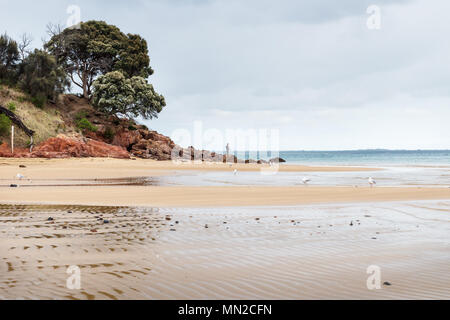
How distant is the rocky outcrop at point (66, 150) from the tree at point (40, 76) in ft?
33.1

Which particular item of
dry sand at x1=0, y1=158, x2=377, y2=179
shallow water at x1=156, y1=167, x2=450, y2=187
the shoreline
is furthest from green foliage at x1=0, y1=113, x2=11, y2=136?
the shoreline

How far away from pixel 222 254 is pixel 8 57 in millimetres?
58027

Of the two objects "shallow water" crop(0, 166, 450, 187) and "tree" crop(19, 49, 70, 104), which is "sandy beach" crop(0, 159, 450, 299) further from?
"tree" crop(19, 49, 70, 104)

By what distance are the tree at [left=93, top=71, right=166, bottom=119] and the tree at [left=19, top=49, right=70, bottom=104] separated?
5512 mm

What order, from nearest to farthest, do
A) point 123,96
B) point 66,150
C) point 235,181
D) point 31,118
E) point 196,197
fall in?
point 196,197 < point 235,181 < point 66,150 < point 31,118 < point 123,96

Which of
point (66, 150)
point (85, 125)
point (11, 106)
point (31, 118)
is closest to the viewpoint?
point (66, 150)

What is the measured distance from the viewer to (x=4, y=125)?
43062 millimetres

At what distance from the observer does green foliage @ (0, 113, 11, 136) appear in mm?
43031

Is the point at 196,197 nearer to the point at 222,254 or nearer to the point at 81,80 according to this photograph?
the point at 222,254

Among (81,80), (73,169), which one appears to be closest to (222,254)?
(73,169)

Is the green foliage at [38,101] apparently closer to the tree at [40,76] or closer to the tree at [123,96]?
the tree at [40,76]

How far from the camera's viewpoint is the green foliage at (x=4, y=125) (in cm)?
4303

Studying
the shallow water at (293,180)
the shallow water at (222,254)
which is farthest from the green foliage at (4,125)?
the shallow water at (222,254)
